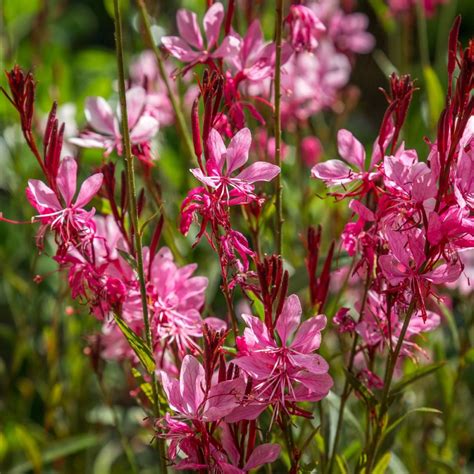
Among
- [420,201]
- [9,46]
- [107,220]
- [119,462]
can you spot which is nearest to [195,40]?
[107,220]

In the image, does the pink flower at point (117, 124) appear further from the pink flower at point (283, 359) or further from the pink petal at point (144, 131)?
the pink flower at point (283, 359)

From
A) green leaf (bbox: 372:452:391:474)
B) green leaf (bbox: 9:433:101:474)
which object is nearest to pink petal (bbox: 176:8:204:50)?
green leaf (bbox: 372:452:391:474)

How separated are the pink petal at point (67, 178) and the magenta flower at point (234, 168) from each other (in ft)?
0.31

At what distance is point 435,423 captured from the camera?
101 centimetres

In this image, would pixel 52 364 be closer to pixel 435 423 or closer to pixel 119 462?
pixel 119 462

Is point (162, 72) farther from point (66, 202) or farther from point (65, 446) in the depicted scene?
point (65, 446)

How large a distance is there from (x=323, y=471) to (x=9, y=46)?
688 millimetres

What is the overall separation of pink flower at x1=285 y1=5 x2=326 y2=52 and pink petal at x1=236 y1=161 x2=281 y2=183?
0.61 ft

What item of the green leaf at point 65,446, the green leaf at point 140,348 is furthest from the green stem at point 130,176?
the green leaf at point 65,446

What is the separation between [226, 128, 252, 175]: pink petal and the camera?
543 millimetres

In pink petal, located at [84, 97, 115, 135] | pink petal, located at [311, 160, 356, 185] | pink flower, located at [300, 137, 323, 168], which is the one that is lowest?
pink flower, located at [300, 137, 323, 168]

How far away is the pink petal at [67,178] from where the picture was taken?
57 centimetres

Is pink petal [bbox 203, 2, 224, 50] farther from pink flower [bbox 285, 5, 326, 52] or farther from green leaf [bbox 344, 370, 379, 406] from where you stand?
green leaf [bbox 344, 370, 379, 406]

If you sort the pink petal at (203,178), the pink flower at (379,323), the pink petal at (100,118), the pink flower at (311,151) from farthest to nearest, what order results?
the pink flower at (311,151), the pink petal at (100,118), the pink flower at (379,323), the pink petal at (203,178)
